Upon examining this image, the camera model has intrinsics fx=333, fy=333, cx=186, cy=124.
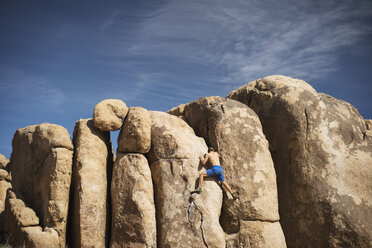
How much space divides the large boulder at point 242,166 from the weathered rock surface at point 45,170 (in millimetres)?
4961

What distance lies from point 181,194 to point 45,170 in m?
4.84

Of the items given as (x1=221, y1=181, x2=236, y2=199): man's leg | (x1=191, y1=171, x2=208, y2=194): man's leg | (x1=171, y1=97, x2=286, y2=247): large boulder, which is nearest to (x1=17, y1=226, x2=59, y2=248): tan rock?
(x1=191, y1=171, x2=208, y2=194): man's leg

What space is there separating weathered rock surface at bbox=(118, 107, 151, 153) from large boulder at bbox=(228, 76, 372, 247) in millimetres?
4600

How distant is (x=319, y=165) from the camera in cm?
1109

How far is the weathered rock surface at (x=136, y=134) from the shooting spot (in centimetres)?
1088

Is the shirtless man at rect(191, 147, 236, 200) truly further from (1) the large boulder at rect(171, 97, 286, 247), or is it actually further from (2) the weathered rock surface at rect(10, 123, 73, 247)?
(2) the weathered rock surface at rect(10, 123, 73, 247)

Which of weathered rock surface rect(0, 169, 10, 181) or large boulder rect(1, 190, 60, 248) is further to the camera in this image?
weathered rock surface rect(0, 169, 10, 181)

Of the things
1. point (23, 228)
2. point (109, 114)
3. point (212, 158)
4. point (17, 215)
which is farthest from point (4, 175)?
point (212, 158)

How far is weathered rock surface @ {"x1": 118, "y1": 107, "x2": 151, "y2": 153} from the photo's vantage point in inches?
428

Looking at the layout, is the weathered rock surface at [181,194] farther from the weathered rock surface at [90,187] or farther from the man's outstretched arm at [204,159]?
the weathered rock surface at [90,187]

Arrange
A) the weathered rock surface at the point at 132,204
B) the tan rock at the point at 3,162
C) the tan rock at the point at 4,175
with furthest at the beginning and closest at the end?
the tan rock at the point at 3,162
the tan rock at the point at 4,175
the weathered rock surface at the point at 132,204

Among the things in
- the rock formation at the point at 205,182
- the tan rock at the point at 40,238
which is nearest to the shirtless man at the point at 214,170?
the rock formation at the point at 205,182

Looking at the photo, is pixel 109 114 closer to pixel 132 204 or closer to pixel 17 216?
pixel 132 204

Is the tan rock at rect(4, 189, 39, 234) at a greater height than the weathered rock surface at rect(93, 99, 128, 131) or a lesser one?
lesser
